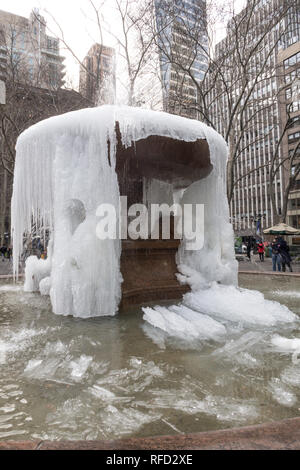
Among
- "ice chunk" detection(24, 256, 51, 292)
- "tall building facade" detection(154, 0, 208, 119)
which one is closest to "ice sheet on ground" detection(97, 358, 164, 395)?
"ice chunk" detection(24, 256, 51, 292)

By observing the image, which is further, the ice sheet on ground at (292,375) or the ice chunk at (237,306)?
the ice chunk at (237,306)

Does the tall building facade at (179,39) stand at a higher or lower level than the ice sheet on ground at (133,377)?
higher

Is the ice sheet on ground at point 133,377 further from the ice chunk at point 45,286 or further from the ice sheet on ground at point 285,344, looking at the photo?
the ice chunk at point 45,286

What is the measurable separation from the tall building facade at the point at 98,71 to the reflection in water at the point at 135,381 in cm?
1220

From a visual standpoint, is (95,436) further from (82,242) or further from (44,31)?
(44,31)

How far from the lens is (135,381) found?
229 centimetres

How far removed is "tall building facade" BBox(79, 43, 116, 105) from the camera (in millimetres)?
13703

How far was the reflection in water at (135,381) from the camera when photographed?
174 cm

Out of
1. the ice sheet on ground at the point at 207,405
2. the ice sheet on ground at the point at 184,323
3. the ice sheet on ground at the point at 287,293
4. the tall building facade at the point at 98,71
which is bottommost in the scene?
the ice sheet on ground at the point at 287,293

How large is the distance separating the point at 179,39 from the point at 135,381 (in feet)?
49.3

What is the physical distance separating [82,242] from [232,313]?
2343mm

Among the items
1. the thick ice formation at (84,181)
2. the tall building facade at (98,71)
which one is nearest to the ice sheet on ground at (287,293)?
the thick ice formation at (84,181)

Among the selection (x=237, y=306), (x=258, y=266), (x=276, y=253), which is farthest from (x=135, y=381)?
(x=258, y=266)

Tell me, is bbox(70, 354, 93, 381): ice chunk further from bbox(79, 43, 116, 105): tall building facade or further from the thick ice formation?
bbox(79, 43, 116, 105): tall building facade
